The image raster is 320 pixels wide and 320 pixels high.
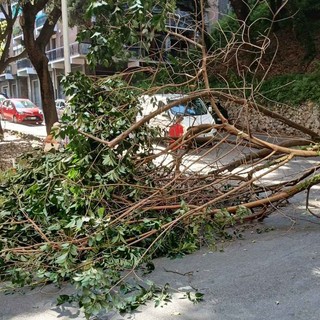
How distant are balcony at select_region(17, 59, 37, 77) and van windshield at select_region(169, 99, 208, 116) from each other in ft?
136

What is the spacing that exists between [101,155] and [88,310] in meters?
2.02

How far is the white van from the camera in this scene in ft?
18.6

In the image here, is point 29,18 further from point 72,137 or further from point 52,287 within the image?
point 52,287

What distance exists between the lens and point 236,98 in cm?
562

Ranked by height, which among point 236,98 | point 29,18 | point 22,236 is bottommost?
point 22,236

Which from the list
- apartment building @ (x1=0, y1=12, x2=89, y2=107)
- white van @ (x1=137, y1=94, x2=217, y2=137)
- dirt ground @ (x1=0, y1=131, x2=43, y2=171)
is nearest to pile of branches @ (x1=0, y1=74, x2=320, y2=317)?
white van @ (x1=137, y1=94, x2=217, y2=137)

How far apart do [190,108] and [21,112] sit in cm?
2274

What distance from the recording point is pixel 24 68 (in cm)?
4534

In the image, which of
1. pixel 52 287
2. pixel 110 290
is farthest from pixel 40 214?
pixel 110 290

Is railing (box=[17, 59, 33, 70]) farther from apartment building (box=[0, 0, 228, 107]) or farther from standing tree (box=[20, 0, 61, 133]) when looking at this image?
standing tree (box=[20, 0, 61, 133])

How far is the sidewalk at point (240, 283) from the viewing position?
140 inches

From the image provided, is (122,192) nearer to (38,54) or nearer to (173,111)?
(173,111)

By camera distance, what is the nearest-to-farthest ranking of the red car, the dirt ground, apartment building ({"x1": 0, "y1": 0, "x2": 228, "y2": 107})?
apartment building ({"x1": 0, "y1": 0, "x2": 228, "y2": 107}), the dirt ground, the red car

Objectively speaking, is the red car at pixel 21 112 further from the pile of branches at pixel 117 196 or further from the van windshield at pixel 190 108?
the van windshield at pixel 190 108
